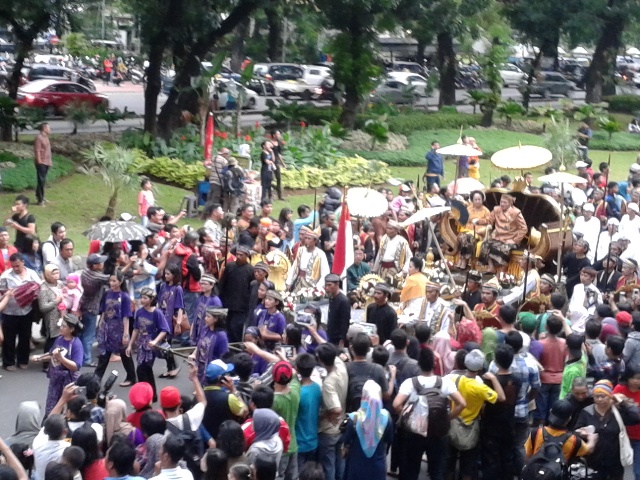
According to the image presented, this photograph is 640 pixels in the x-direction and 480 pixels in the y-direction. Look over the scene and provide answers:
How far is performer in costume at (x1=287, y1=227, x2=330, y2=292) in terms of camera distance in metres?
14.5

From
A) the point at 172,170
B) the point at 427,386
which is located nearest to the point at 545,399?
the point at 427,386

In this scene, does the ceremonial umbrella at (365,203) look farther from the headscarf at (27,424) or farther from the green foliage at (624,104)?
the green foliage at (624,104)

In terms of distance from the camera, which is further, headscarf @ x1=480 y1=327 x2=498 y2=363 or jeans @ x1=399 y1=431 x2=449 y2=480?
headscarf @ x1=480 y1=327 x2=498 y2=363

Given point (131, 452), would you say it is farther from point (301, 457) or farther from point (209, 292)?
point (209, 292)

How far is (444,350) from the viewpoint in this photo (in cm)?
1098

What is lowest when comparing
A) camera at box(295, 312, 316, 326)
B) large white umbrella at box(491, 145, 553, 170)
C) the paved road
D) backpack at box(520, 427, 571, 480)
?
the paved road

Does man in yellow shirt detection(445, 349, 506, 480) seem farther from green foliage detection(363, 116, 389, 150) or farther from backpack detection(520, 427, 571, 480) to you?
green foliage detection(363, 116, 389, 150)

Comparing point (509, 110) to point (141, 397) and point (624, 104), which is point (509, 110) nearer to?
point (624, 104)

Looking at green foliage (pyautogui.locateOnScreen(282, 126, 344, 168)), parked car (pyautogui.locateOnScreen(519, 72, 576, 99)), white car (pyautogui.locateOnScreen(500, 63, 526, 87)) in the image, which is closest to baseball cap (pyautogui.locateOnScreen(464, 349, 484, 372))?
green foliage (pyautogui.locateOnScreen(282, 126, 344, 168))

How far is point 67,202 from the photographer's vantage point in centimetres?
2248

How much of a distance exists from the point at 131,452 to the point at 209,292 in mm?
4608

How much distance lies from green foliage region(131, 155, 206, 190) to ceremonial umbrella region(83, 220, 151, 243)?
33.3ft

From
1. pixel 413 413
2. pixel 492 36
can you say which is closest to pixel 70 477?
pixel 413 413

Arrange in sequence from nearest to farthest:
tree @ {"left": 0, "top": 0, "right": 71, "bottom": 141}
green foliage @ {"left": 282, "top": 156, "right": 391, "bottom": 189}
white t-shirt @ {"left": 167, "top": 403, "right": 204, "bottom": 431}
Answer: white t-shirt @ {"left": 167, "top": 403, "right": 204, "bottom": 431} < tree @ {"left": 0, "top": 0, "right": 71, "bottom": 141} < green foliage @ {"left": 282, "top": 156, "right": 391, "bottom": 189}
